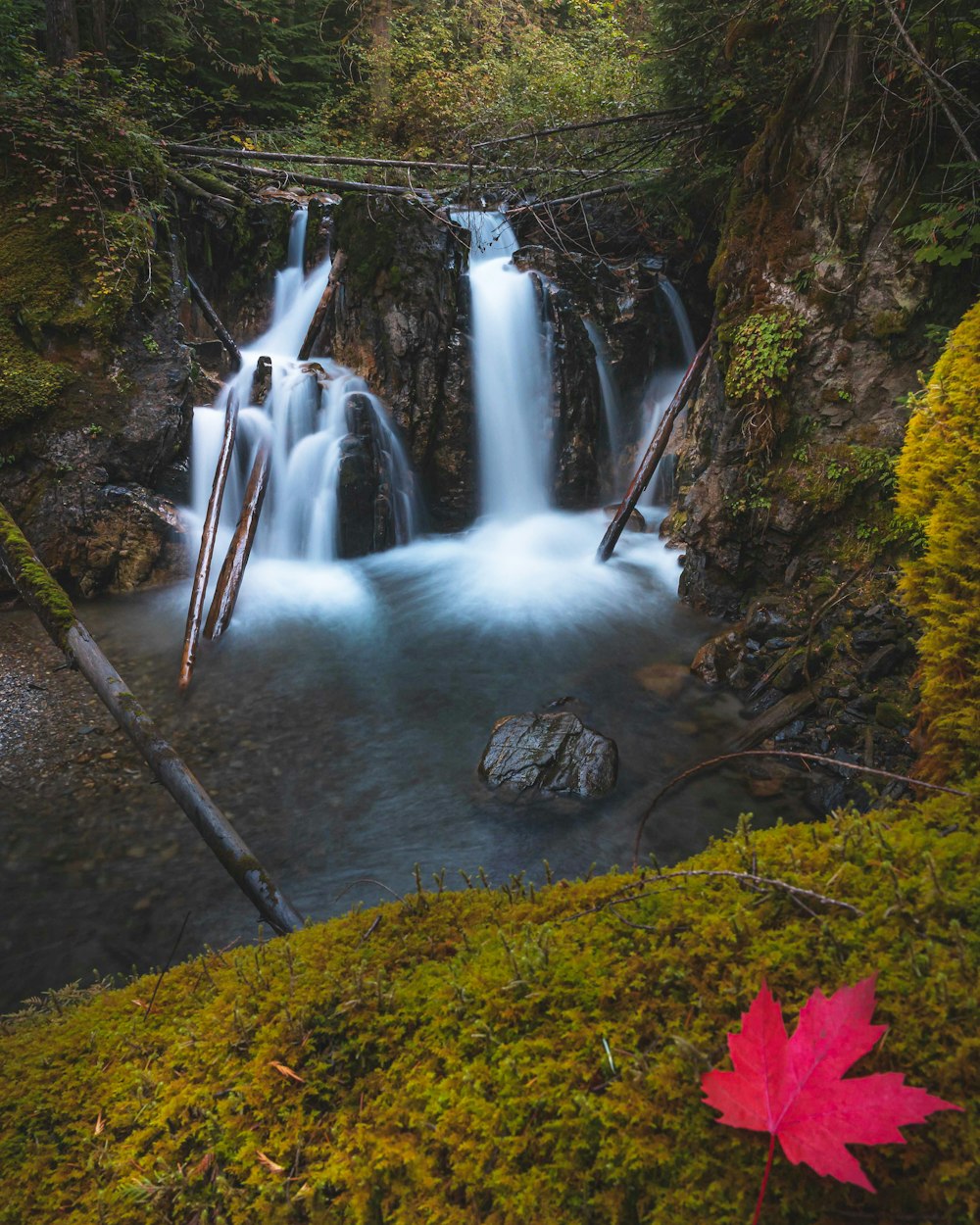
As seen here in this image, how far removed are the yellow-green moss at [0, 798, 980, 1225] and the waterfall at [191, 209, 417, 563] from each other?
9614mm

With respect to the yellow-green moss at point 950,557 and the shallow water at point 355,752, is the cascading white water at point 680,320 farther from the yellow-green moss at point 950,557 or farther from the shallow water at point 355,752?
the yellow-green moss at point 950,557

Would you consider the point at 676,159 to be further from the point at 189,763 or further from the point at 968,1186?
the point at 968,1186

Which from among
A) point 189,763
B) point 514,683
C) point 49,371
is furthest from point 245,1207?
point 49,371

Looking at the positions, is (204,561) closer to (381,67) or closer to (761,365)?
(761,365)

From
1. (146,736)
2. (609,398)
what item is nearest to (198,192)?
(609,398)

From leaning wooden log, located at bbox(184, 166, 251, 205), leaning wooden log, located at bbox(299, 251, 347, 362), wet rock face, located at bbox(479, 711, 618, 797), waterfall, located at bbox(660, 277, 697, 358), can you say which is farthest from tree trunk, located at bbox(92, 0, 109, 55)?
wet rock face, located at bbox(479, 711, 618, 797)

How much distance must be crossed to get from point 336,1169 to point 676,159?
11842 mm

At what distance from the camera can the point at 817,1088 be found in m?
0.93

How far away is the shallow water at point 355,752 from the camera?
481 cm

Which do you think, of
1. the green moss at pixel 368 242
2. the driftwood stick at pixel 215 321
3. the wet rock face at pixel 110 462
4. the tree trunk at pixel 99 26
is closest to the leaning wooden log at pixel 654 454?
the green moss at pixel 368 242

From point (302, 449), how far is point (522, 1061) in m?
10.6

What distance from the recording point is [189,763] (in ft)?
19.9

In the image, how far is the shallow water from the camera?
4.81 metres

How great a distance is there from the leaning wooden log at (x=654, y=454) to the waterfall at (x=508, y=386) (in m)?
2.52
